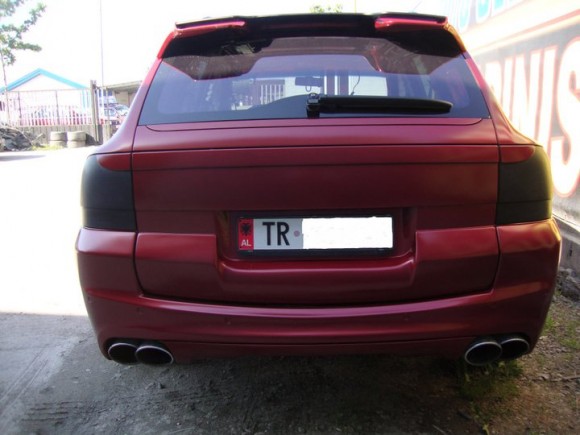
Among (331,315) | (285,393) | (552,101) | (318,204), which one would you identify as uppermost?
(552,101)

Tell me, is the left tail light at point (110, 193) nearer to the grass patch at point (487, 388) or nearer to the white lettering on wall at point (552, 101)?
the grass patch at point (487, 388)

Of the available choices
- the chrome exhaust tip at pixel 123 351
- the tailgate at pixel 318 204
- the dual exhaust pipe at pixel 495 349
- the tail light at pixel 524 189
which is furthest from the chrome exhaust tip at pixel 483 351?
the chrome exhaust tip at pixel 123 351

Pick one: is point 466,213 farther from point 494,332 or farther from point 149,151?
point 149,151

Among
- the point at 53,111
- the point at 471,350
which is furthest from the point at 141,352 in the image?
the point at 53,111

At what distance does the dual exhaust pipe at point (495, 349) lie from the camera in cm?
194

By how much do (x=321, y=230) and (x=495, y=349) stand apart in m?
0.83

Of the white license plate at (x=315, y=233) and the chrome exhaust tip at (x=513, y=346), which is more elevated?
the white license plate at (x=315, y=233)

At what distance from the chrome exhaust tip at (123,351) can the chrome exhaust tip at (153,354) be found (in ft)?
0.10

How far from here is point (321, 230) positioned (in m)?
1.84

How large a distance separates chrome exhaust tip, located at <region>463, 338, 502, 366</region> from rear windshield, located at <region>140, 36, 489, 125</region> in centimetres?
96

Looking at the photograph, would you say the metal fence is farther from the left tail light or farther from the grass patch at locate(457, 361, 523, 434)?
the grass patch at locate(457, 361, 523, 434)

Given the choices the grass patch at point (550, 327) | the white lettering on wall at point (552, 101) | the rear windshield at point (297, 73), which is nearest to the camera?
the rear windshield at point (297, 73)

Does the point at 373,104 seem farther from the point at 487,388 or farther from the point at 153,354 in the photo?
the point at 487,388

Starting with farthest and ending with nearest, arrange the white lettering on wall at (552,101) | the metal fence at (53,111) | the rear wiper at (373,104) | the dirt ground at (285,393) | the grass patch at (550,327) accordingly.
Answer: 1. the metal fence at (53,111)
2. the white lettering on wall at (552,101)
3. the grass patch at (550,327)
4. the dirt ground at (285,393)
5. the rear wiper at (373,104)
